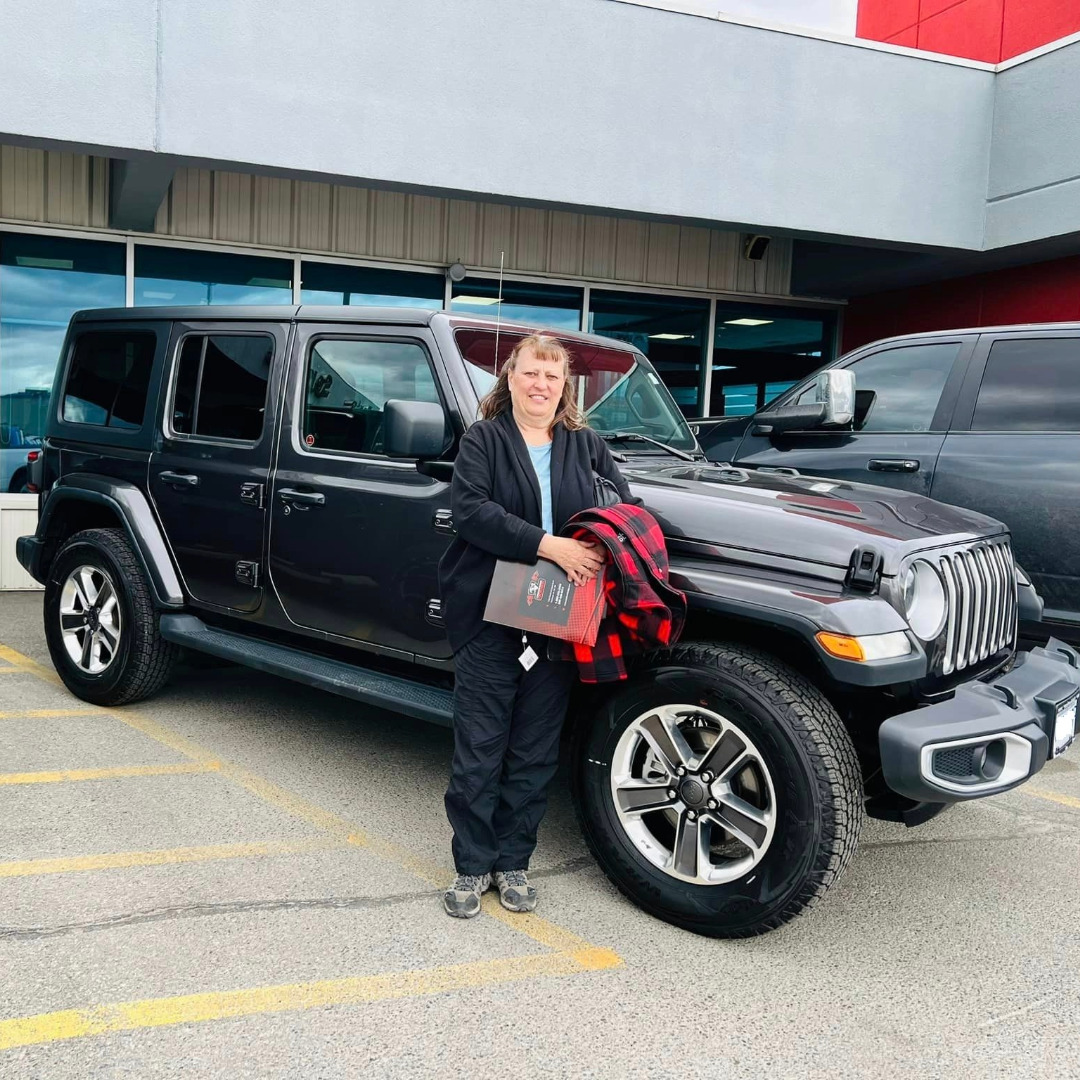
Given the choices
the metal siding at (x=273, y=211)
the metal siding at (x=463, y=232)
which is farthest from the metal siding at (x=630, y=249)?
the metal siding at (x=273, y=211)

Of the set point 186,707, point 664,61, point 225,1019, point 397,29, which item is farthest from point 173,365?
point 664,61

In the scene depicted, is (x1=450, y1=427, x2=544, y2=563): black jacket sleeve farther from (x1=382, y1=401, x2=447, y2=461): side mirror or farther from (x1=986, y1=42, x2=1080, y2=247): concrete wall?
(x1=986, y1=42, x2=1080, y2=247): concrete wall

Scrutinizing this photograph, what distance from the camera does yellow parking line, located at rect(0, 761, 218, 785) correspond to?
4.24m

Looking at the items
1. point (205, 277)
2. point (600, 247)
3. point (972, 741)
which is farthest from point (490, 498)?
point (600, 247)

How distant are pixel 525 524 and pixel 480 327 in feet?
4.59

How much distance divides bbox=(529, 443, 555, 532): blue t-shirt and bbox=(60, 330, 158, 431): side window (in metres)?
2.71

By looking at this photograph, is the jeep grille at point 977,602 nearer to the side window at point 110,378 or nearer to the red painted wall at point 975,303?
the side window at point 110,378

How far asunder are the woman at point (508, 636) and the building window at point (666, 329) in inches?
320

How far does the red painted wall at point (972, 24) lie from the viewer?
9.81m

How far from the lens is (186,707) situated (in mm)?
5383

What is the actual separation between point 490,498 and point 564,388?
0.43 metres

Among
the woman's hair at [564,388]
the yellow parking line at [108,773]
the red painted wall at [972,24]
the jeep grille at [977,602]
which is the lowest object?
the yellow parking line at [108,773]

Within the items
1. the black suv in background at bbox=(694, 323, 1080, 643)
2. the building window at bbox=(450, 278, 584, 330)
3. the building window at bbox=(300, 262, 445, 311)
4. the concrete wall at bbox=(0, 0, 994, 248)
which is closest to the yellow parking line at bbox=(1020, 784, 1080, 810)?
the black suv in background at bbox=(694, 323, 1080, 643)

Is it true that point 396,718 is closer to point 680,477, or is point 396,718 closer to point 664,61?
point 680,477
